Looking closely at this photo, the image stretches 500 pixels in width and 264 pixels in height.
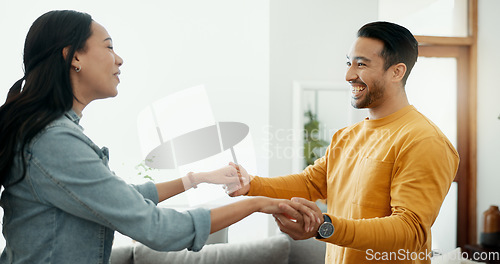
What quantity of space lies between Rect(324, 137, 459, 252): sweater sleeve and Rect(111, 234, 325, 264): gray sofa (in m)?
1.19

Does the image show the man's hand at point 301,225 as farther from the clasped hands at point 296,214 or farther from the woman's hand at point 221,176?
the woman's hand at point 221,176

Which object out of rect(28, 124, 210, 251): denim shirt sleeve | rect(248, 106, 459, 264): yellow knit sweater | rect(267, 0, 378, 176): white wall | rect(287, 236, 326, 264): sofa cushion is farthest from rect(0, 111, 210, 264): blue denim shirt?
rect(267, 0, 378, 176): white wall

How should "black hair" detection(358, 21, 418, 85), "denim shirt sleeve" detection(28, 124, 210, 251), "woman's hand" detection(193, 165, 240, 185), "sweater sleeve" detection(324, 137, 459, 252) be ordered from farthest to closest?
"woman's hand" detection(193, 165, 240, 185) < "black hair" detection(358, 21, 418, 85) < "sweater sleeve" detection(324, 137, 459, 252) < "denim shirt sleeve" detection(28, 124, 210, 251)

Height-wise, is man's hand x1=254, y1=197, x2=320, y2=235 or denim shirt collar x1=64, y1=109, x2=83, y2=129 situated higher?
denim shirt collar x1=64, y1=109, x2=83, y2=129

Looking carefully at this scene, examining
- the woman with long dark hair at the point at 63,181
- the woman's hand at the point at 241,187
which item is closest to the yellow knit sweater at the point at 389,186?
the woman's hand at the point at 241,187

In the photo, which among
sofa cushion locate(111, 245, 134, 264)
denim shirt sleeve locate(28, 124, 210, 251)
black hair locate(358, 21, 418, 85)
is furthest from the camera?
sofa cushion locate(111, 245, 134, 264)

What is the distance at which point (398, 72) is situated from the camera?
1.53 meters

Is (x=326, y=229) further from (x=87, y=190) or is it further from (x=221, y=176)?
(x=87, y=190)

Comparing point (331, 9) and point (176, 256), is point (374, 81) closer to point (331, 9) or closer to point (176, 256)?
point (176, 256)

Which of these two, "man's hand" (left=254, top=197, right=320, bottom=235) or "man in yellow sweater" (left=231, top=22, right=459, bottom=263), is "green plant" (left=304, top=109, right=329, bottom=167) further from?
"man's hand" (left=254, top=197, right=320, bottom=235)

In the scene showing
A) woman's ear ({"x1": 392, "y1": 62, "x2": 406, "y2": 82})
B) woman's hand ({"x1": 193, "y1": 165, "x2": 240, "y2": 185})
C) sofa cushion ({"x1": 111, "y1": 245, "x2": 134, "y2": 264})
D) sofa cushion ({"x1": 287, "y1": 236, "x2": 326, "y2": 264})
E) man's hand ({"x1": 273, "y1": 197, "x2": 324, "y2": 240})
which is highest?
woman's ear ({"x1": 392, "y1": 62, "x2": 406, "y2": 82})

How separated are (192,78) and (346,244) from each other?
8.60 feet

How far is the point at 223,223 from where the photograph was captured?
1.17 metres

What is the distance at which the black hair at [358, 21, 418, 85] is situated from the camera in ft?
4.91
